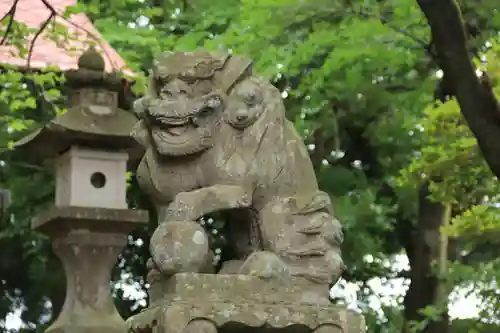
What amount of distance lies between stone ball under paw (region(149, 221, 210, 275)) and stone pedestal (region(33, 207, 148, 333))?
378 cm

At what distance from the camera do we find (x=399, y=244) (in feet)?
42.5

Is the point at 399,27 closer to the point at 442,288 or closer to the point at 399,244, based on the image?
the point at 442,288

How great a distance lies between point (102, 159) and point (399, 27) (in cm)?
243

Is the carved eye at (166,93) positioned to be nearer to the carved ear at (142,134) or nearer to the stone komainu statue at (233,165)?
the stone komainu statue at (233,165)

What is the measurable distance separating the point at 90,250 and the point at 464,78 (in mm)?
3030

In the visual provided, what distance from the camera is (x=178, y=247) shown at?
3645 millimetres

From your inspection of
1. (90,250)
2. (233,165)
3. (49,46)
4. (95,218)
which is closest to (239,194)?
(233,165)

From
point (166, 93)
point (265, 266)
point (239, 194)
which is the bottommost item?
point (265, 266)

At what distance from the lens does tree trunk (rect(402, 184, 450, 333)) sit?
1140cm

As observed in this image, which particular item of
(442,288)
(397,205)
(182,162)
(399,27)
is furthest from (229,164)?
(397,205)

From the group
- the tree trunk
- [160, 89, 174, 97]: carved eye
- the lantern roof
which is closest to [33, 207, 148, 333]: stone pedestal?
the lantern roof

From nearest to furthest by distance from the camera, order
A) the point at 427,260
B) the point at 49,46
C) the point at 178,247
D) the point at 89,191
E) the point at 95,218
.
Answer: the point at 178,247 < the point at 95,218 < the point at 89,191 < the point at 49,46 < the point at 427,260

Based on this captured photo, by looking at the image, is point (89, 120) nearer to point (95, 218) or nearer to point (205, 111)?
point (95, 218)

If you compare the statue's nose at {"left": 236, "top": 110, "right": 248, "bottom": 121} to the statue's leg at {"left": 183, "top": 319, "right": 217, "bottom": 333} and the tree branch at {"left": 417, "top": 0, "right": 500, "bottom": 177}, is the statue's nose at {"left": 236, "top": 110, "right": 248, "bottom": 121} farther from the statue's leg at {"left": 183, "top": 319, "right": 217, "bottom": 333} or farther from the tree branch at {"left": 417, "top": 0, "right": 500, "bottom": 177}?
the tree branch at {"left": 417, "top": 0, "right": 500, "bottom": 177}
